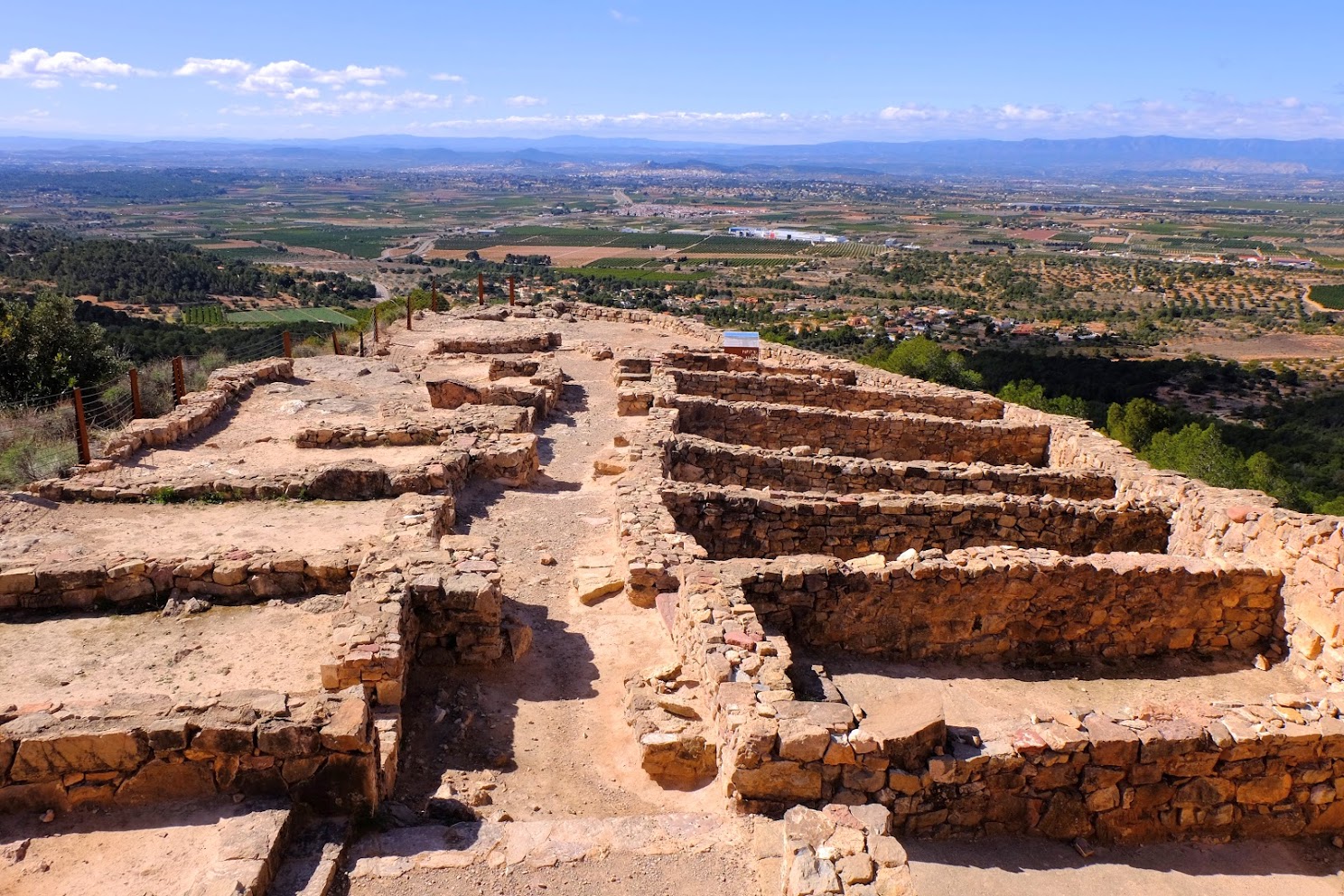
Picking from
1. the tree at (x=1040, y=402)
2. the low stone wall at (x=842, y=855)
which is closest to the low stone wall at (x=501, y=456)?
the low stone wall at (x=842, y=855)

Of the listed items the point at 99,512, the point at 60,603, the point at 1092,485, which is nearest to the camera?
the point at 60,603

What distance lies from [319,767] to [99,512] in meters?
7.12

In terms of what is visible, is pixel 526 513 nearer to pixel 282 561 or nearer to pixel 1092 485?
pixel 282 561

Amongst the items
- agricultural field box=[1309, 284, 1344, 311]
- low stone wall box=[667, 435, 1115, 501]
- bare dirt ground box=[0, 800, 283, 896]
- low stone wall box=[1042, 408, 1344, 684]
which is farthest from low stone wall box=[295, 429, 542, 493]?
agricultural field box=[1309, 284, 1344, 311]

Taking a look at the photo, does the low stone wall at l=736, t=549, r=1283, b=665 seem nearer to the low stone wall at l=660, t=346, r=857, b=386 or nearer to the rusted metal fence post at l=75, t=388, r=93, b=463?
the rusted metal fence post at l=75, t=388, r=93, b=463

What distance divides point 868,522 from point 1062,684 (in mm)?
2635

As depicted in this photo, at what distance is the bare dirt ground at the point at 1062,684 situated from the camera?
7645 millimetres

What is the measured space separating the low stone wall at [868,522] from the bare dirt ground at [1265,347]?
65.5 metres

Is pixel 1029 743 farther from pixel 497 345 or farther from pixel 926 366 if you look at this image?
pixel 926 366

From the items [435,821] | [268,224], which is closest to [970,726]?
[435,821]

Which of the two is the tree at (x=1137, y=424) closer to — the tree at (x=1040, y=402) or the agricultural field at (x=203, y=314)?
the tree at (x=1040, y=402)

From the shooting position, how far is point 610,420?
16.3m

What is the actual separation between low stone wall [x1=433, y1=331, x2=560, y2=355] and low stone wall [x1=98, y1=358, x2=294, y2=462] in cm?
389

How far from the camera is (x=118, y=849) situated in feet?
16.1
